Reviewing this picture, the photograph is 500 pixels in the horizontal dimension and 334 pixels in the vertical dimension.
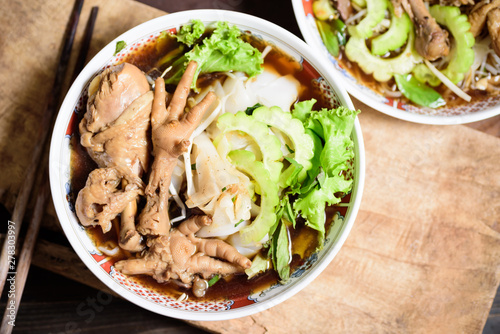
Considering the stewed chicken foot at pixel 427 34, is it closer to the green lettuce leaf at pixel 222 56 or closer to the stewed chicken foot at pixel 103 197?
the green lettuce leaf at pixel 222 56

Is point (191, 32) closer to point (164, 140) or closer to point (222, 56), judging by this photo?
point (222, 56)

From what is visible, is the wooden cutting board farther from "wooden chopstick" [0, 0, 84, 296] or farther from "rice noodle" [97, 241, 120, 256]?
"rice noodle" [97, 241, 120, 256]

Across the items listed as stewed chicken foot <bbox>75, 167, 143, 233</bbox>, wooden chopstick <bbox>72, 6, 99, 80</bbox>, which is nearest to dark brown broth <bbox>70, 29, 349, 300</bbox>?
stewed chicken foot <bbox>75, 167, 143, 233</bbox>

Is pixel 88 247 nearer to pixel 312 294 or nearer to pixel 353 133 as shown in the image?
pixel 312 294

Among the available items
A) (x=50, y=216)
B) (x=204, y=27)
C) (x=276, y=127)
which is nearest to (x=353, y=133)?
→ (x=276, y=127)

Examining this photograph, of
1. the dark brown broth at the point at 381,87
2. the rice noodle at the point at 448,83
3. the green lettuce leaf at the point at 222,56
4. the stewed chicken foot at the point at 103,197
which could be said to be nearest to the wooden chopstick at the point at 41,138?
the stewed chicken foot at the point at 103,197
